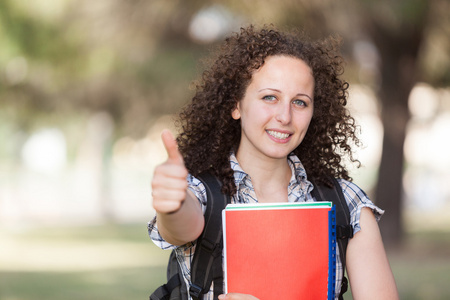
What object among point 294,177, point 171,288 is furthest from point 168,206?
point 294,177

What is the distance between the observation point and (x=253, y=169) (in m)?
2.28

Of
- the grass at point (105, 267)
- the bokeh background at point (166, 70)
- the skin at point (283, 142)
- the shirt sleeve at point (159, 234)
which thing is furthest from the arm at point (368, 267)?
the grass at point (105, 267)

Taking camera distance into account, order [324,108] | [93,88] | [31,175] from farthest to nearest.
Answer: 1. [31,175]
2. [93,88]
3. [324,108]

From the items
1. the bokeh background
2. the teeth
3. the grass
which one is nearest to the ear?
the teeth

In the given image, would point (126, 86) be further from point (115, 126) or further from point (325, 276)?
point (325, 276)

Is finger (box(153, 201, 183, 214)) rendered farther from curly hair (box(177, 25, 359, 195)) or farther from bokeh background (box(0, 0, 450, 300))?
bokeh background (box(0, 0, 450, 300))

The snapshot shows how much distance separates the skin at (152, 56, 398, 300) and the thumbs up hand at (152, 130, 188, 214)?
0.85 feet

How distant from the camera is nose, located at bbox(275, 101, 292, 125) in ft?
7.09

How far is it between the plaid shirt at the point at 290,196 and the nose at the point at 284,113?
202 millimetres

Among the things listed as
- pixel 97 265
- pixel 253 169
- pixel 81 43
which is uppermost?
pixel 81 43

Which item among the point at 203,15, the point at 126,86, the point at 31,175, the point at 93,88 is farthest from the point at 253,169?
the point at 31,175

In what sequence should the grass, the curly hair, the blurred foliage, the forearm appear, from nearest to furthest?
the forearm → the curly hair → the grass → the blurred foliage

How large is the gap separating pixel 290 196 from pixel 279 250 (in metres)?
0.30

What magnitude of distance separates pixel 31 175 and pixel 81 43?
33.4 meters
